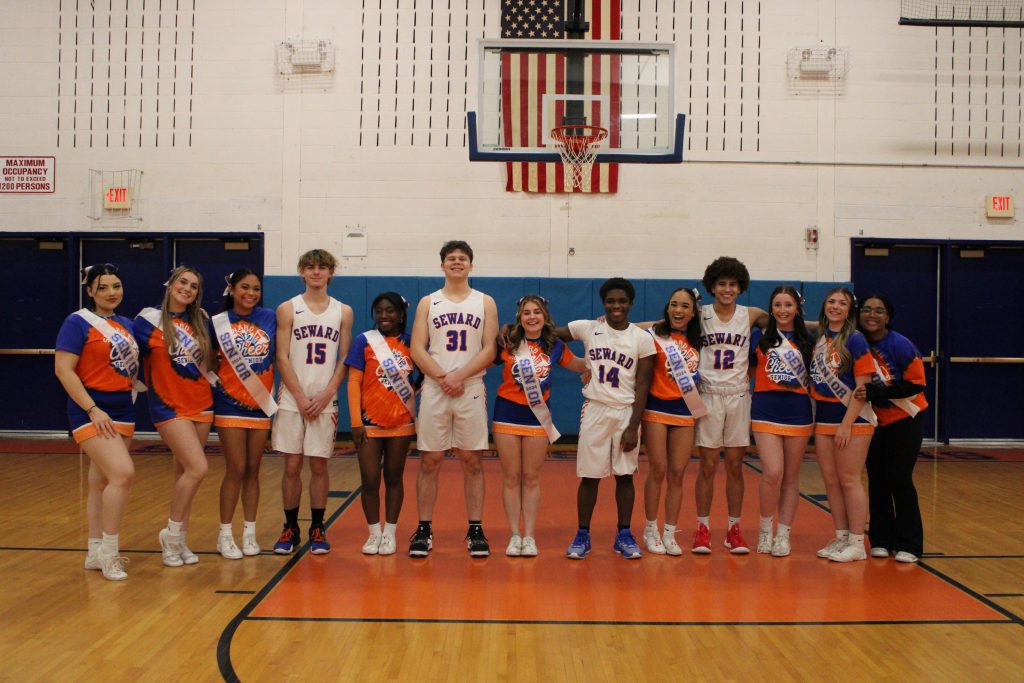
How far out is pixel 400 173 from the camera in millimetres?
9305

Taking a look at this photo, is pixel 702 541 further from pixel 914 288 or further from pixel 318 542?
pixel 914 288

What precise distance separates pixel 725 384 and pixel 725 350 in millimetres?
191

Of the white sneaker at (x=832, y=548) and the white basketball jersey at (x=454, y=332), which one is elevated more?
the white basketball jersey at (x=454, y=332)

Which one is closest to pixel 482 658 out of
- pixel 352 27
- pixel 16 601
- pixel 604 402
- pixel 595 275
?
pixel 604 402

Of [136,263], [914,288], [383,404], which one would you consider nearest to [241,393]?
[383,404]

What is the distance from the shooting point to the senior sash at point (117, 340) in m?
4.09

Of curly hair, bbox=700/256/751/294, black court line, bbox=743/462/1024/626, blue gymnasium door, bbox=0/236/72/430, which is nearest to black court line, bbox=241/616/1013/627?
black court line, bbox=743/462/1024/626

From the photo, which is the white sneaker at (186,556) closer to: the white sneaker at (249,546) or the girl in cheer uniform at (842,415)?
the white sneaker at (249,546)

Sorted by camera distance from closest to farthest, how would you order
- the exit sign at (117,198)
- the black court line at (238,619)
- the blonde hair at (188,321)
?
the black court line at (238,619), the blonde hair at (188,321), the exit sign at (117,198)

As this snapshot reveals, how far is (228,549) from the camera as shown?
4484 mm

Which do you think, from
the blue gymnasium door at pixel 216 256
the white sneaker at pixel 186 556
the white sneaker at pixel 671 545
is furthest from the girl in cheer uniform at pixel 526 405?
the blue gymnasium door at pixel 216 256

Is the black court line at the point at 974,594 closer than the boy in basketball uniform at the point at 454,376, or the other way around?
the black court line at the point at 974,594

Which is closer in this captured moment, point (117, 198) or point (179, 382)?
point (179, 382)

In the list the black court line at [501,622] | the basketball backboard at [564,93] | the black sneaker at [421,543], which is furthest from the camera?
the basketball backboard at [564,93]
